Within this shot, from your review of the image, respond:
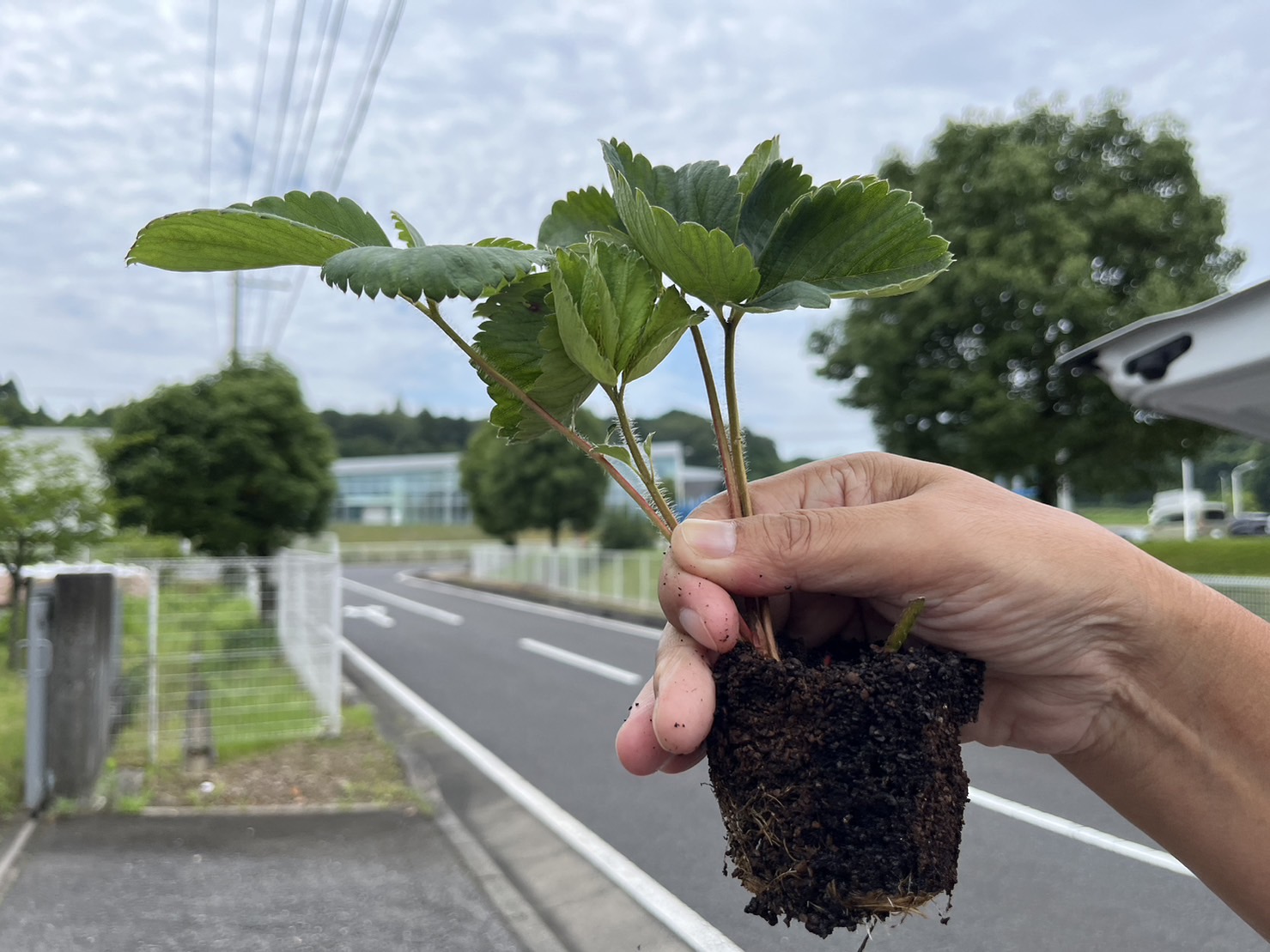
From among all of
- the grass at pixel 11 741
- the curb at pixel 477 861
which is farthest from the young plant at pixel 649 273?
the grass at pixel 11 741

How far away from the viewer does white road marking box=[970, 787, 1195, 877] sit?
3.78 m

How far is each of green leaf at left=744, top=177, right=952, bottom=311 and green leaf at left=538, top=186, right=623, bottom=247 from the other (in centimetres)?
25

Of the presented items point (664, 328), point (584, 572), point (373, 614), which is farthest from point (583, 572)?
point (664, 328)

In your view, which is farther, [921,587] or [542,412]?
[921,587]

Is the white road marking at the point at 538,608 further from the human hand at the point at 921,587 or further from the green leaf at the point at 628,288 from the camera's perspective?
the green leaf at the point at 628,288

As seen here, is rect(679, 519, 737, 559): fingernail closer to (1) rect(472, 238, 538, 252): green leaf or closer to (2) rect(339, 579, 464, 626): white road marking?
(1) rect(472, 238, 538, 252): green leaf

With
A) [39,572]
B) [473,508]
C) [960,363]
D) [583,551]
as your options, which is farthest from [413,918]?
[473,508]

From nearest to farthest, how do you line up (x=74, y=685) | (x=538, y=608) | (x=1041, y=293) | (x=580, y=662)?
→ (x=74, y=685) → (x=580, y=662) → (x=1041, y=293) → (x=538, y=608)

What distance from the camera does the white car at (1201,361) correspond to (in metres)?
1.96

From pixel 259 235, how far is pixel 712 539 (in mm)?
616

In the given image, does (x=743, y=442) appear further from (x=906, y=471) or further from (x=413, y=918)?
(x=413, y=918)

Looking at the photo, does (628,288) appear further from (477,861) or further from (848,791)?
(477,861)

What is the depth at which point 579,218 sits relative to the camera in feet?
3.76

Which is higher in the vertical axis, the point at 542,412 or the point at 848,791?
the point at 542,412
